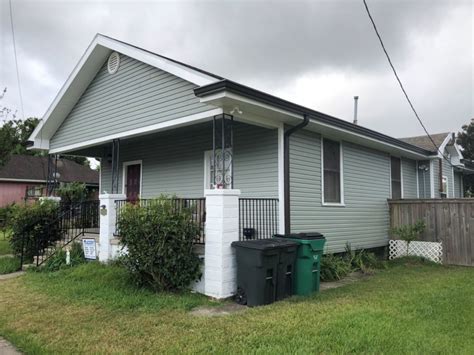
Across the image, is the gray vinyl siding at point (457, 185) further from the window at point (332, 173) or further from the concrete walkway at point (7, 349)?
the concrete walkway at point (7, 349)

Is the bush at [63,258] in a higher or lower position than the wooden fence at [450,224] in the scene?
lower

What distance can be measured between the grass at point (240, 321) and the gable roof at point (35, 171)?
22.2 m

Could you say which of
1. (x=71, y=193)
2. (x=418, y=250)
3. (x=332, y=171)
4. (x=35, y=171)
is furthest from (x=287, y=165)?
(x=35, y=171)

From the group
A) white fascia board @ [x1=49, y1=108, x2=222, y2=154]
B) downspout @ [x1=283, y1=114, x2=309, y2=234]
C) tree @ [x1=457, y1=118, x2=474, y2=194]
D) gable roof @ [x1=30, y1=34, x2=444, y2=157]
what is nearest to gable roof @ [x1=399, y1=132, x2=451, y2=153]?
gable roof @ [x1=30, y1=34, x2=444, y2=157]

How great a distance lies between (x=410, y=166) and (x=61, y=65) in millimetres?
13324

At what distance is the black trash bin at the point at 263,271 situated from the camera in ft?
18.2

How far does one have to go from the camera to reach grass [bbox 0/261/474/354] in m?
3.86

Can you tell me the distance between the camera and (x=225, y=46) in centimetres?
1239

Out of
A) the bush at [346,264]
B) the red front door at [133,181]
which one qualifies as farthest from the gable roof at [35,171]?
the bush at [346,264]

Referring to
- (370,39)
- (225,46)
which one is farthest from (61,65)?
(370,39)

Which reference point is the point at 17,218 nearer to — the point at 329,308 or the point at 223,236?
the point at 223,236

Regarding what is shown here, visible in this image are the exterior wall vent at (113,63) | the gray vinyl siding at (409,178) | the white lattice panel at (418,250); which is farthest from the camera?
the gray vinyl siding at (409,178)

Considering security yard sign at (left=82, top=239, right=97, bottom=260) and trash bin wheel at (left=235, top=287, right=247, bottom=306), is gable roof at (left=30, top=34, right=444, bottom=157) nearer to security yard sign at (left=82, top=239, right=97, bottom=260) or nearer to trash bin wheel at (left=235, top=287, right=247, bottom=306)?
trash bin wheel at (left=235, top=287, right=247, bottom=306)

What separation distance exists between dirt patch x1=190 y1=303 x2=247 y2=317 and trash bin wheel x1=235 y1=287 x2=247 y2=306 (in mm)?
94
